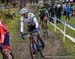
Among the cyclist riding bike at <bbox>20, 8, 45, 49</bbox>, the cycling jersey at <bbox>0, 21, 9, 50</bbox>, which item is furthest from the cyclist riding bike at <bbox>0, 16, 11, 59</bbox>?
the cyclist riding bike at <bbox>20, 8, 45, 49</bbox>

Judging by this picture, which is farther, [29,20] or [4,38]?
[29,20]

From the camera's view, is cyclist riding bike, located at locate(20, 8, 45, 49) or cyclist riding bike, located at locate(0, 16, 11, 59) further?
cyclist riding bike, located at locate(20, 8, 45, 49)

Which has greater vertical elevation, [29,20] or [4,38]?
[4,38]

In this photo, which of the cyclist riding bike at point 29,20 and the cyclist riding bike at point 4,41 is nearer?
the cyclist riding bike at point 4,41

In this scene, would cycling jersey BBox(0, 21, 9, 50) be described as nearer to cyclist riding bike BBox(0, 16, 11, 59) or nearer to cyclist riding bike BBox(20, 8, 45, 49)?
cyclist riding bike BBox(0, 16, 11, 59)

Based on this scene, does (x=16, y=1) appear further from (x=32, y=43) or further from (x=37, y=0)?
(x=32, y=43)

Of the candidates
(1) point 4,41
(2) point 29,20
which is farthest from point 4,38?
(2) point 29,20

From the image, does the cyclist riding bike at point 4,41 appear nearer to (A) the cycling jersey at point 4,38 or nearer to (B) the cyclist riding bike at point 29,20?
(A) the cycling jersey at point 4,38

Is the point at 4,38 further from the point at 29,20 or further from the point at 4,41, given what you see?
the point at 29,20

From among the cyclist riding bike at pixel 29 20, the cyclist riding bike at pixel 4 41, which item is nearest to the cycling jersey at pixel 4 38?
the cyclist riding bike at pixel 4 41

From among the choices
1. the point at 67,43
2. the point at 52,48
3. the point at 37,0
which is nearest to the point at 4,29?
the point at 52,48

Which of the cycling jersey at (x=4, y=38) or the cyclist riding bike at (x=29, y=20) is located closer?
the cycling jersey at (x=4, y=38)

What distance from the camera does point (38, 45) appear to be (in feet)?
46.2

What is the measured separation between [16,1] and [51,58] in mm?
89027
